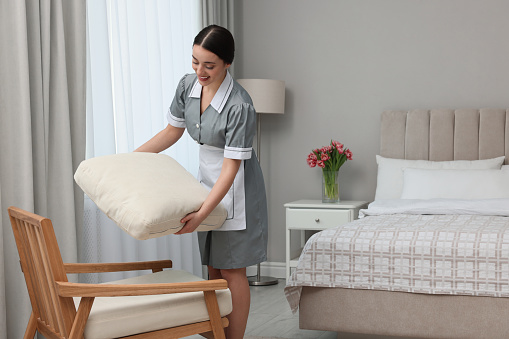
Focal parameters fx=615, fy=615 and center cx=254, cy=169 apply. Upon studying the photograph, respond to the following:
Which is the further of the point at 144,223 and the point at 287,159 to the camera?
the point at 287,159

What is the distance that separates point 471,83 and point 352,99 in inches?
35.6

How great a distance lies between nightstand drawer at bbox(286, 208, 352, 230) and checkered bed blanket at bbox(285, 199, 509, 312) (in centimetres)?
126

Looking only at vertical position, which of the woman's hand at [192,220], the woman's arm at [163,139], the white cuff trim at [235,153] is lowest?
the woman's hand at [192,220]

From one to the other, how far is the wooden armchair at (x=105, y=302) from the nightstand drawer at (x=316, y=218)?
231 centimetres

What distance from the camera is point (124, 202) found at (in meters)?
2.10

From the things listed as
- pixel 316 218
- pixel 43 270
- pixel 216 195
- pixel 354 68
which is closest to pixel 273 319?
pixel 316 218

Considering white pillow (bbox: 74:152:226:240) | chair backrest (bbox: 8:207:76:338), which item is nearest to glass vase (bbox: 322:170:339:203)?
white pillow (bbox: 74:152:226:240)

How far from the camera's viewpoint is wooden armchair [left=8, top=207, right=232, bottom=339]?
1.94 m

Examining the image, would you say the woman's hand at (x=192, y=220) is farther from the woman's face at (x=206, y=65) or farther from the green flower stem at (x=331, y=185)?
the green flower stem at (x=331, y=185)

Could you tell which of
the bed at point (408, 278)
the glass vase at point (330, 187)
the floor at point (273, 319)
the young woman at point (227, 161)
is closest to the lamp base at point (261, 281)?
the floor at point (273, 319)

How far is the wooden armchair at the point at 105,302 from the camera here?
194 centimetres

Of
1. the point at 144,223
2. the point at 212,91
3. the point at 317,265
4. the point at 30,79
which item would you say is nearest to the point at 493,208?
the point at 317,265

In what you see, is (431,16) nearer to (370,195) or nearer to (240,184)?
(370,195)

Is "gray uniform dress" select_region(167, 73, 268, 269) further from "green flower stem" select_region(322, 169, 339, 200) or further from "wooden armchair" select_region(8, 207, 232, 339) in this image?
"green flower stem" select_region(322, 169, 339, 200)
